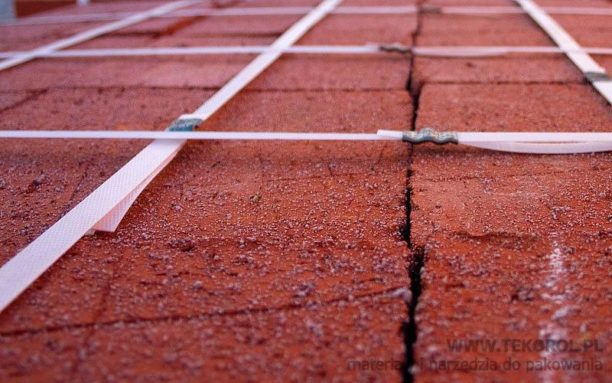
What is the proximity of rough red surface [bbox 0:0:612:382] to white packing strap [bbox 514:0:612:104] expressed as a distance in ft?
0.27

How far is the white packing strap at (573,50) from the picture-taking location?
2118 millimetres

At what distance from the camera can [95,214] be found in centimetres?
134

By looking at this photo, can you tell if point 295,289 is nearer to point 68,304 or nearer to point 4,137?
point 68,304

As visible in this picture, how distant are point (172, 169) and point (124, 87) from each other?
956 millimetres

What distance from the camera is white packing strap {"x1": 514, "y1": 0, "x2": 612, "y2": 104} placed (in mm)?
2118

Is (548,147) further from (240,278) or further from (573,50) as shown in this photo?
(573,50)

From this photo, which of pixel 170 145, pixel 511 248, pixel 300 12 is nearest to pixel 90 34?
pixel 300 12

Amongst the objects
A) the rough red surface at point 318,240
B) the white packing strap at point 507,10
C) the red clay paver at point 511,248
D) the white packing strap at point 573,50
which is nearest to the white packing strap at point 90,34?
the rough red surface at point 318,240

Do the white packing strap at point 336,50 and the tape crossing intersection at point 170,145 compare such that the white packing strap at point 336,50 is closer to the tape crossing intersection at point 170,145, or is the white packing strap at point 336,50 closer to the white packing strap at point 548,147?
the tape crossing intersection at point 170,145

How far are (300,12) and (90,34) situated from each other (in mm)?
1411

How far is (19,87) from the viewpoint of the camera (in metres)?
2.49

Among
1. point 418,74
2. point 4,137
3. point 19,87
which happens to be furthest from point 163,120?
point 418,74

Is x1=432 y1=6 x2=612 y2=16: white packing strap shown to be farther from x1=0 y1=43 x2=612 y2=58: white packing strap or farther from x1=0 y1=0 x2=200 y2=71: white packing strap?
x1=0 y1=0 x2=200 y2=71: white packing strap

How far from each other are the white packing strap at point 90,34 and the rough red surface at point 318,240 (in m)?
0.69
